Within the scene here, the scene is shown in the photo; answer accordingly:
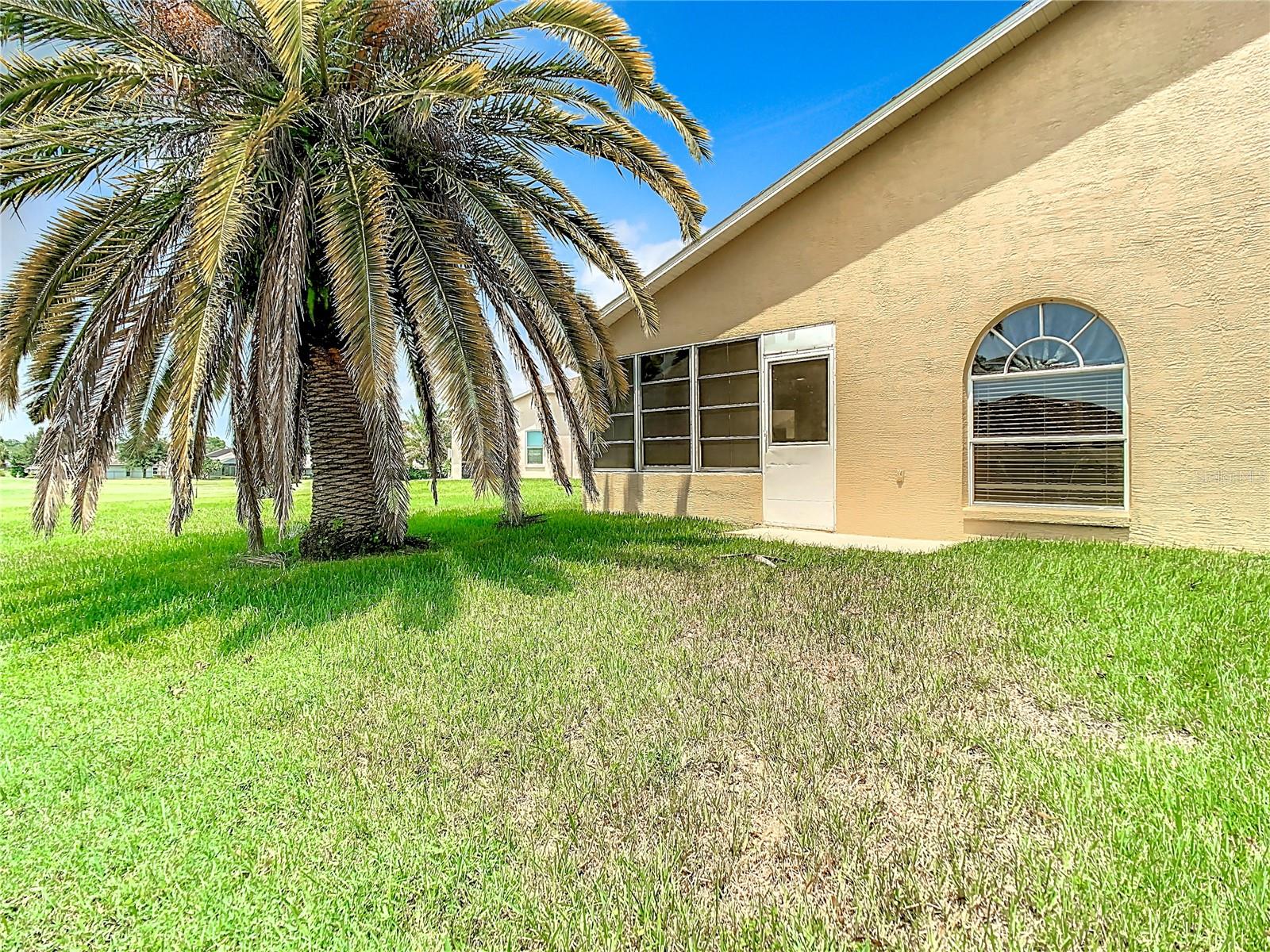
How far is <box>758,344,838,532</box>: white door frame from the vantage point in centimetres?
884

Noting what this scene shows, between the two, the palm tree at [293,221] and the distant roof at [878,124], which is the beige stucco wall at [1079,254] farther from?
the palm tree at [293,221]

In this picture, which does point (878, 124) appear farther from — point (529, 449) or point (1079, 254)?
point (529, 449)

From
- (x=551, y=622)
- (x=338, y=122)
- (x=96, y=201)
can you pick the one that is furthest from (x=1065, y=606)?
(x=96, y=201)

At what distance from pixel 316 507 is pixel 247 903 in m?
6.23

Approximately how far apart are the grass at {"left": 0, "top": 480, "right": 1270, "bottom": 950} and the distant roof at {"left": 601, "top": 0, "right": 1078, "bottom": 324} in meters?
6.06

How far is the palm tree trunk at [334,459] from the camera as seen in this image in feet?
24.5

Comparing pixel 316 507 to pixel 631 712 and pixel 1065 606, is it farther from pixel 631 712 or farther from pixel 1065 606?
pixel 1065 606

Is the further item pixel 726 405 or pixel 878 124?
pixel 726 405

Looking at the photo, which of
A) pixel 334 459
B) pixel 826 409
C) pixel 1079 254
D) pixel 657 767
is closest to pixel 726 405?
pixel 826 409

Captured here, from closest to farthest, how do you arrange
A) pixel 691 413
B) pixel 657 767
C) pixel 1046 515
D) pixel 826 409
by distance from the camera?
pixel 657 767, pixel 1046 515, pixel 826 409, pixel 691 413

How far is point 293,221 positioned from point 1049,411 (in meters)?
8.69

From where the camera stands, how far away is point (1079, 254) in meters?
6.85

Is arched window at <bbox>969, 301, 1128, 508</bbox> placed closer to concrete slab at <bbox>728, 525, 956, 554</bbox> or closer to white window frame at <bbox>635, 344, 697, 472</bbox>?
concrete slab at <bbox>728, 525, 956, 554</bbox>

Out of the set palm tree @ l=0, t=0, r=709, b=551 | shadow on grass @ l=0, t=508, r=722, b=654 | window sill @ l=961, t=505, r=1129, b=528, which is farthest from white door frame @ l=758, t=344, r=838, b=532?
palm tree @ l=0, t=0, r=709, b=551
